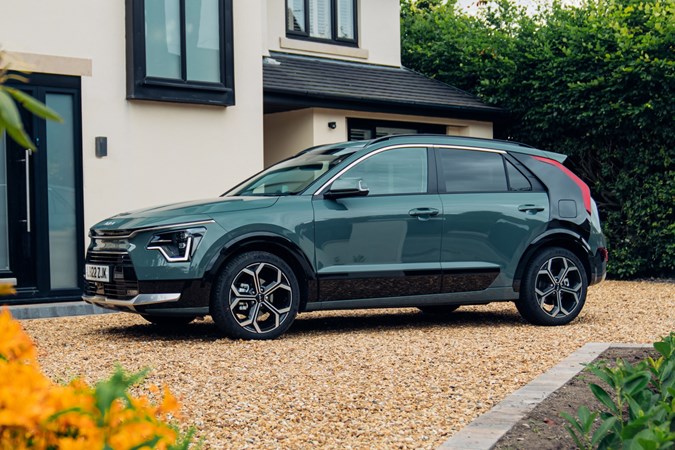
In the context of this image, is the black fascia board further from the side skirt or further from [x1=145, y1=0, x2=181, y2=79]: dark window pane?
the side skirt

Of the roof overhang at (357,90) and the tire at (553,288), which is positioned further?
the roof overhang at (357,90)

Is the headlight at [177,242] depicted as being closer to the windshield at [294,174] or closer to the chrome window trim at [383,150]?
the windshield at [294,174]

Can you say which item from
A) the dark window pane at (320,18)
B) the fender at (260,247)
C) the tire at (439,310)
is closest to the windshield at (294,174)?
the fender at (260,247)

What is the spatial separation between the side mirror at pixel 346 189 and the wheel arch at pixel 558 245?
5.52ft

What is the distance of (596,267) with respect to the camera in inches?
362

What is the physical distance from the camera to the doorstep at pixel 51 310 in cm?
1027

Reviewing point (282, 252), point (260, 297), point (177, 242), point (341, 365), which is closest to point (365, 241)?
point (282, 252)

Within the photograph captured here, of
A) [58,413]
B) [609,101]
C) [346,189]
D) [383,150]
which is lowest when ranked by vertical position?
[58,413]

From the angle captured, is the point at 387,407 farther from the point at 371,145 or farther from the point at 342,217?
the point at 371,145

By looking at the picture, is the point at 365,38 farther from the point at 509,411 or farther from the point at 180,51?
the point at 509,411

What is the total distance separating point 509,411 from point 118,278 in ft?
13.7

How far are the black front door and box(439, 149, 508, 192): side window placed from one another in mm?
4710

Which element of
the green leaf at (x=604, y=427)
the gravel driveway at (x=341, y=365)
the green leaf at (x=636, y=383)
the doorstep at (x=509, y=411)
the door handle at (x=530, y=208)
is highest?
the door handle at (x=530, y=208)

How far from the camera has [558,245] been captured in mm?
9125
